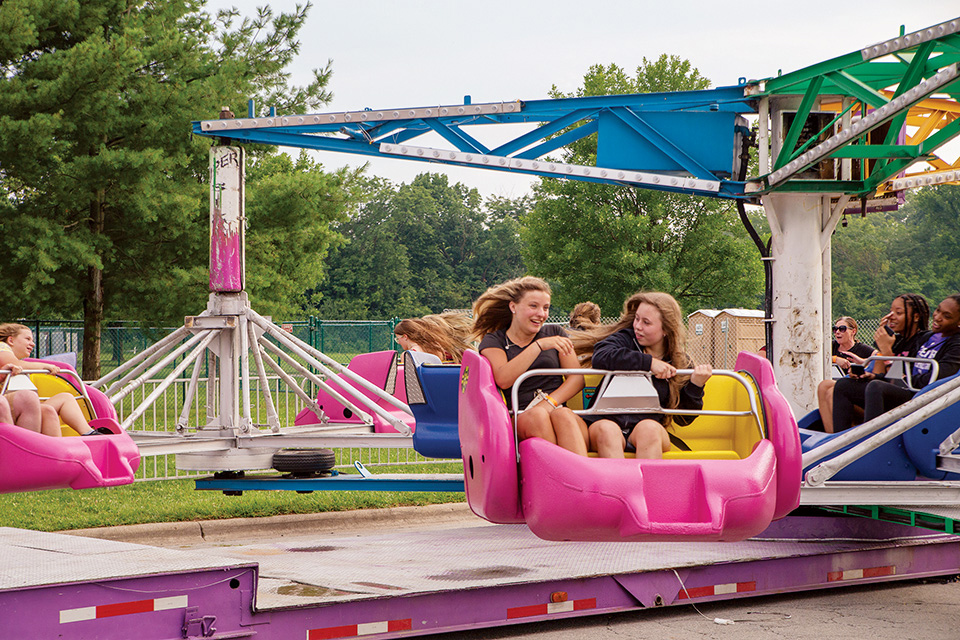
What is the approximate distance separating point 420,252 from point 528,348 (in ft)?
220

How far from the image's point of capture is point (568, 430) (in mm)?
4438

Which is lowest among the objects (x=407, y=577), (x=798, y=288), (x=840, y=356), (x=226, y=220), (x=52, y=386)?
(x=407, y=577)

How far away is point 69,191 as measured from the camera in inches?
585

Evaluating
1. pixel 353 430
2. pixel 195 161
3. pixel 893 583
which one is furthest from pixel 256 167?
pixel 893 583

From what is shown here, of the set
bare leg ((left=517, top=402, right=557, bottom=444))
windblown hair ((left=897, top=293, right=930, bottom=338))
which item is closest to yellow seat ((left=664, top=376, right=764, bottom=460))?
bare leg ((left=517, top=402, right=557, bottom=444))

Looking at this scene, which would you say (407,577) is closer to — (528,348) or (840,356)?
(528,348)

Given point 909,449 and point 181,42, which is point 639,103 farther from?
point 181,42

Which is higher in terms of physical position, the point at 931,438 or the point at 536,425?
the point at 536,425

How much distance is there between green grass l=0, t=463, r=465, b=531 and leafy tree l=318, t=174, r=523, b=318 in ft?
A: 166

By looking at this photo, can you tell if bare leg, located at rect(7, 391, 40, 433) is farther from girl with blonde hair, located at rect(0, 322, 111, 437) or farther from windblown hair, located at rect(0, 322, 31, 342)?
windblown hair, located at rect(0, 322, 31, 342)

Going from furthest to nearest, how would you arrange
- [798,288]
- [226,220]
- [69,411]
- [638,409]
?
[226,220] → [798,288] → [69,411] → [638,409]

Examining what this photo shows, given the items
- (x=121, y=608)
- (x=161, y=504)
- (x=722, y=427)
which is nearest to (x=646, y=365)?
(x=722, y=427)

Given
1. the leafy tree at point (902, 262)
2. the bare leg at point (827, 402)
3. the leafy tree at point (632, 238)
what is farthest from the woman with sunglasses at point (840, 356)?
the leafy tree at point (902, 262)

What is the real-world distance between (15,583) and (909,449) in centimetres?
465
